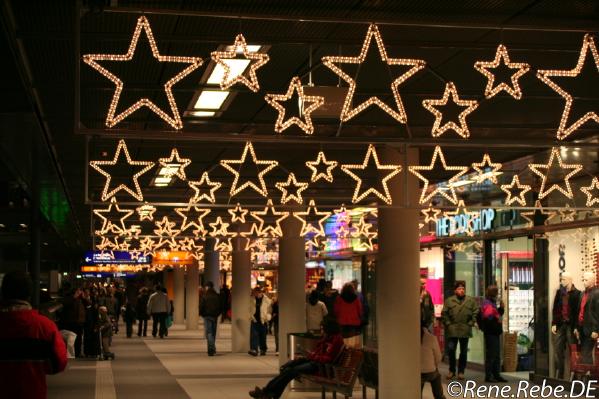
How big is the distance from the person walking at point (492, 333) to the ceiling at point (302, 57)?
16.7 ft

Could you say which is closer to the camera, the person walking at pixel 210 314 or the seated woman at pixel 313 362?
the seated woman at pixel 313 362

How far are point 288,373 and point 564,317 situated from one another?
6.28 metres

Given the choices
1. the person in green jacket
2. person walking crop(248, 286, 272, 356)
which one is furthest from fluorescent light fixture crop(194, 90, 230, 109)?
person walking crop(248, 286, 272, 356)

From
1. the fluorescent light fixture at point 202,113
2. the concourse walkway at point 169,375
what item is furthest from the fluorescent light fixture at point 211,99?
the concourse walkway at point 169,375

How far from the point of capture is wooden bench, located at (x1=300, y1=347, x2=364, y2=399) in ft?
52.0

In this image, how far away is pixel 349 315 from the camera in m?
22.2

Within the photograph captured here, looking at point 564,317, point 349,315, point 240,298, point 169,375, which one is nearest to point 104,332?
point 240,298

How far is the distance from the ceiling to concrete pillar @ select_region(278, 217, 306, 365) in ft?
24.0

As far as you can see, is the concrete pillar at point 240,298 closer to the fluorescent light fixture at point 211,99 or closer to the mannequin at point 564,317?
the mannequin at point 564,317

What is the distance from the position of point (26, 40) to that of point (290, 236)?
51.4ft

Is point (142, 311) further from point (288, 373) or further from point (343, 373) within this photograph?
point (343, 373)

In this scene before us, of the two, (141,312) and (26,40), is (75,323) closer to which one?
(141,312)

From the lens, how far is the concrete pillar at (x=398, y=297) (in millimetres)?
17766

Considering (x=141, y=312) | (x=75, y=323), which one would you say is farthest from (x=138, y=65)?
(x=141, y=312)
